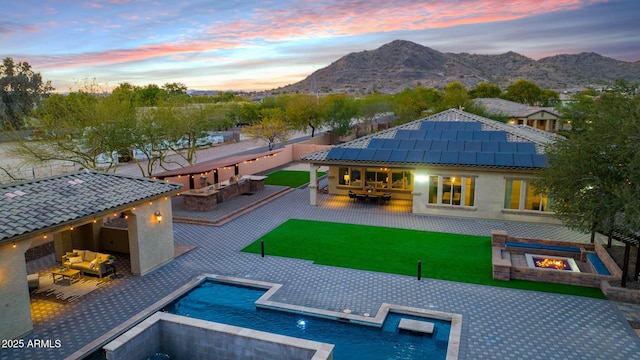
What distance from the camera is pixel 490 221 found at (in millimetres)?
21766

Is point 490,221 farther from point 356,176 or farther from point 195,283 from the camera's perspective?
point 195,283

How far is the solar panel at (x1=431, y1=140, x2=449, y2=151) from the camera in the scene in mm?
24250

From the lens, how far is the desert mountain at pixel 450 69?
511 feet

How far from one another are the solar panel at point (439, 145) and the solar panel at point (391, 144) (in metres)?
2.08

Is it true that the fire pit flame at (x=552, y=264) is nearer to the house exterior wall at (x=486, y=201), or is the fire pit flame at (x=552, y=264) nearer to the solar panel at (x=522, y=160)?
the house exterior wall at (x=486, y=201)

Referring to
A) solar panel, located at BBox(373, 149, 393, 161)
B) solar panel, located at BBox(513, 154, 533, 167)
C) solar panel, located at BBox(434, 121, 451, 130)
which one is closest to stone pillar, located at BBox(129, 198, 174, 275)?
solar panel, located at BBox(373, 149, 393, 161)

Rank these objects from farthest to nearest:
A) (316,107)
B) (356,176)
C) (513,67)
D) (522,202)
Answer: (513,67) → (316,107) → (356,176) → (522,202)

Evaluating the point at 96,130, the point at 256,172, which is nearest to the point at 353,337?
the point at 96,130

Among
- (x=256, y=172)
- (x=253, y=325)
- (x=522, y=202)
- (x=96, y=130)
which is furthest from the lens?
(x=256, y=172)

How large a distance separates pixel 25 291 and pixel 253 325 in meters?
5.89

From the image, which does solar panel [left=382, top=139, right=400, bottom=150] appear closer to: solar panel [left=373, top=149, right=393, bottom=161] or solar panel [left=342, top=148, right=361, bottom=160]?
solar panel [left=373, top=149, right=393, bottom=161]

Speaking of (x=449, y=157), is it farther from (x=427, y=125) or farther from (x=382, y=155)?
(x=427, y=125)

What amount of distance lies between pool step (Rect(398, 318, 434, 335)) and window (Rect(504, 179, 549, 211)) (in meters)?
12.5

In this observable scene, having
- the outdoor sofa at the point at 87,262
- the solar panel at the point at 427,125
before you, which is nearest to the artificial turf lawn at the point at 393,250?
the outdoor sofa at the point at 87,262
